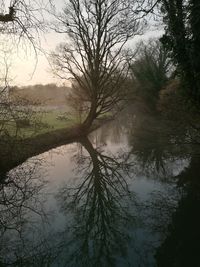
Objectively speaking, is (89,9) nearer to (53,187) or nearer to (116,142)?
(116,142)

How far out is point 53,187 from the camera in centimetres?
1355

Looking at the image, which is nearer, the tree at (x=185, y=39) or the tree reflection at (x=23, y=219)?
the tree reflection at (x=23, y=219)

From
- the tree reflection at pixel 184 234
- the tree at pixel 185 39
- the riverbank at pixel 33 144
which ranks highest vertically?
the tree at pixel 185 39

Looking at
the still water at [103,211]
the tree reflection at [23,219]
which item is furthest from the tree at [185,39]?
the tree reflection at [23,219]

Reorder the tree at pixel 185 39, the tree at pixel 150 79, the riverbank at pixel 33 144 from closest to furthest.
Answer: the tree at pixel 185 39, the riverbank at pixel 33 144, the tree at pixel 150 79

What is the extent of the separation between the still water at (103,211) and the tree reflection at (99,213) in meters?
0.02

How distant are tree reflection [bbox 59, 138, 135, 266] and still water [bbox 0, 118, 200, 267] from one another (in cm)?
2

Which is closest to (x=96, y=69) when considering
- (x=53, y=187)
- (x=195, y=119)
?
(x=195, y=119)

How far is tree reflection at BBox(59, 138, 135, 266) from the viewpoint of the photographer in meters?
7.93

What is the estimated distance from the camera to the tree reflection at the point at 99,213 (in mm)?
7931

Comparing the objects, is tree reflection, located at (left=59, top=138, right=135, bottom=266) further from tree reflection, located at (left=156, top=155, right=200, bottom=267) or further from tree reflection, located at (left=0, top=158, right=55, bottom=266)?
tree reflection, located at (left=156, top=155, right=200, bottom=267)

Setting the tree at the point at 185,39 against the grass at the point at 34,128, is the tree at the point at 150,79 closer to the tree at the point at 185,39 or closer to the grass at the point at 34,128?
the grass at the point at 34,128

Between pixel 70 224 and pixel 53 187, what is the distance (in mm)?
3905

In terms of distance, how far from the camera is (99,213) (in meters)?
10.8
